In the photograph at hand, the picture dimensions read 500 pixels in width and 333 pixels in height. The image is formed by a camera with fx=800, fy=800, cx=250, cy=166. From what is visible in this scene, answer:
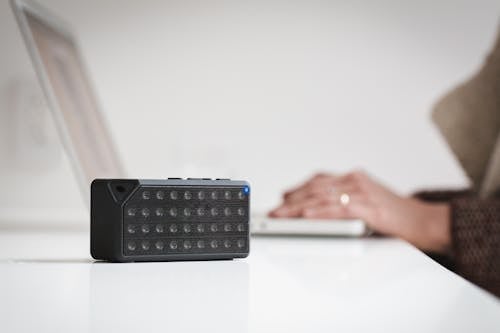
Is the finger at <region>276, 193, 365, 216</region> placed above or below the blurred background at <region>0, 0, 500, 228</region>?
below

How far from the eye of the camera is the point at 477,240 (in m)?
1.24

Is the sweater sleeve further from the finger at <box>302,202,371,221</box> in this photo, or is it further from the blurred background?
the blurred background

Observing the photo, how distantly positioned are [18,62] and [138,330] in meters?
2.19

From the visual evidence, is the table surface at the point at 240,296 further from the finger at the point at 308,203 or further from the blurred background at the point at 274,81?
the blurred background at the point at 274,81

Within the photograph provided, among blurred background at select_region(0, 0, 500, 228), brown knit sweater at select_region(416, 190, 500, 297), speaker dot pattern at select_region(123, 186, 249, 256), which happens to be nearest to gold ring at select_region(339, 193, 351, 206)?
brown knit sweater at select_region(416, 190, 500, 297)

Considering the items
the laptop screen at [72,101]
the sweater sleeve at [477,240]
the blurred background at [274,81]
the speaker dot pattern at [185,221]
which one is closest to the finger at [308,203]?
the sweater sleeve at [477,240]

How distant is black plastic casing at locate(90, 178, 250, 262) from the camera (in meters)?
0.68

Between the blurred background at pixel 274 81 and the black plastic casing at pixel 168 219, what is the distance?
1.75 metres

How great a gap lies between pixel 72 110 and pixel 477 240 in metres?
0.65

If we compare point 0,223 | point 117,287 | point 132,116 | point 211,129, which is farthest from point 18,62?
point 117,287

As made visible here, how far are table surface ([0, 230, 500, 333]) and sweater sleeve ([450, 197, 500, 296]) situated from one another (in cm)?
43

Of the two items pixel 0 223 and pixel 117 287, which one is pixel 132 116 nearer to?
pixel 0 223

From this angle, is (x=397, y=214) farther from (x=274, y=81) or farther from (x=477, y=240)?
(x=274, y=81)

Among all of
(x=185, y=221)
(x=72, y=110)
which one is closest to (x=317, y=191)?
(x=72, y=110)
